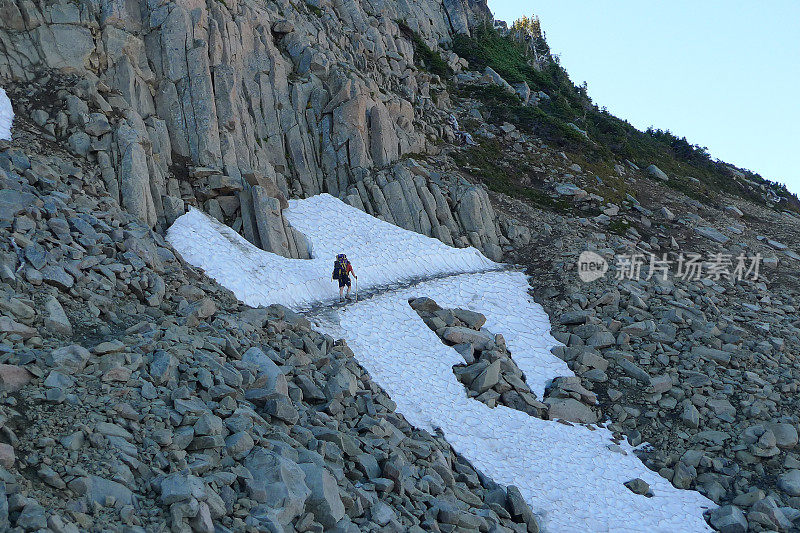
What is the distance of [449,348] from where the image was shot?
2053 centimetres

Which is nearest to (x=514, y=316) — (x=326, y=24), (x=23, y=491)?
(x=23, y=491)

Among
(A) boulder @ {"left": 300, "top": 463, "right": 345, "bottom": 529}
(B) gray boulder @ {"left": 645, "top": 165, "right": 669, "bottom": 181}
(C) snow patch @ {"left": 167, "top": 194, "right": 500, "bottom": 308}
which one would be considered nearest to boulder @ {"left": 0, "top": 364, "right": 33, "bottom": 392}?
(A) boulder @ {"left": 300, "top": 463, "right": 345, "bottom": 529}

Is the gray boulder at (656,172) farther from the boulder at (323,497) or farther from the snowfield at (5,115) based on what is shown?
the boulder at (323,497)

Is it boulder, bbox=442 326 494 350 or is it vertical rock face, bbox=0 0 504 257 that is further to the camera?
vertical rock face, bbox=0 0 504 257

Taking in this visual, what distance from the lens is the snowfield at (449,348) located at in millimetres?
16047

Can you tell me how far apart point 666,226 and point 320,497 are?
28.9m

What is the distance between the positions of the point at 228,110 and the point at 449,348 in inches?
554

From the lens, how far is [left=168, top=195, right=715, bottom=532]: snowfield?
16047 millimetres

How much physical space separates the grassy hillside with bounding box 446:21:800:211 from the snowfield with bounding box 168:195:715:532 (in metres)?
17.0

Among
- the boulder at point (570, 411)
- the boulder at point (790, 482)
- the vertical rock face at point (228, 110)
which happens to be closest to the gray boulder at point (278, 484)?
the boulder at point (570, 411)

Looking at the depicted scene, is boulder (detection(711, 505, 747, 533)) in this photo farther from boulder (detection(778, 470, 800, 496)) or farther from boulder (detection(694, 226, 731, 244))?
boulder (detection(694, 226, 731, 244))

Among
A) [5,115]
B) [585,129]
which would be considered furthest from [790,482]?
[585,129]

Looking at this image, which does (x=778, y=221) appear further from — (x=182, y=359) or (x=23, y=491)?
(x=23, y=491)

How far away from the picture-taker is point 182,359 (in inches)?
492
